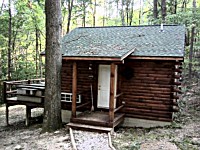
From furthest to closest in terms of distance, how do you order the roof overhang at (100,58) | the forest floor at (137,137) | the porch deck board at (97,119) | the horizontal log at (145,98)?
the horizontal log at (145,98)
the porch deck board at (97,119)
the roof overhang at (100,58)
the forest floor at (137,137)

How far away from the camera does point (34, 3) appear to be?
59.2 ft

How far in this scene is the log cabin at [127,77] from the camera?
8188mm

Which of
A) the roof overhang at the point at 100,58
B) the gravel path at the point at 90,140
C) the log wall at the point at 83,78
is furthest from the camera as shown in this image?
the log wall at the point at 83,78

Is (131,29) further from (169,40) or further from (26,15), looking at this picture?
(26,15)

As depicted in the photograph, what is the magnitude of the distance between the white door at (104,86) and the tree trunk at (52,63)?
201 cm

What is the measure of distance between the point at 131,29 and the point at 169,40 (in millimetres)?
2507

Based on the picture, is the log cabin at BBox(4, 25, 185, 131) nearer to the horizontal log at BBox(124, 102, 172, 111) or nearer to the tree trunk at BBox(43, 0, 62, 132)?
the horizontal log at BBox(124, 102, 172, 111)

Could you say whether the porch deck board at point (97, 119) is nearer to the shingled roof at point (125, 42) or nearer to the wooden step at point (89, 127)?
the wooden step at point (89, 127)

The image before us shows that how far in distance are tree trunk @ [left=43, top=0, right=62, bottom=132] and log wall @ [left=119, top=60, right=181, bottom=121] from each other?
267 centimetres

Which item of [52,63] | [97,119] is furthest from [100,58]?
[97,119]

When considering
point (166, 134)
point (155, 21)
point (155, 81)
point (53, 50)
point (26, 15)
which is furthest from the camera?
point (26, 15)

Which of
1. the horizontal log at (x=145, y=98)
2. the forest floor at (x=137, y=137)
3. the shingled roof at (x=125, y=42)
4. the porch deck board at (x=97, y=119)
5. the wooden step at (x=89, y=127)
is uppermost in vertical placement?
the shingled roof at (x=125, y=42)

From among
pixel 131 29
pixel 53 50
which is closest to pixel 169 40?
pixel 131 29

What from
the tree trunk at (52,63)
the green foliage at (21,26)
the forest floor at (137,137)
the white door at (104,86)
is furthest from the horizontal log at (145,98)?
the green foliage at (21,26)
